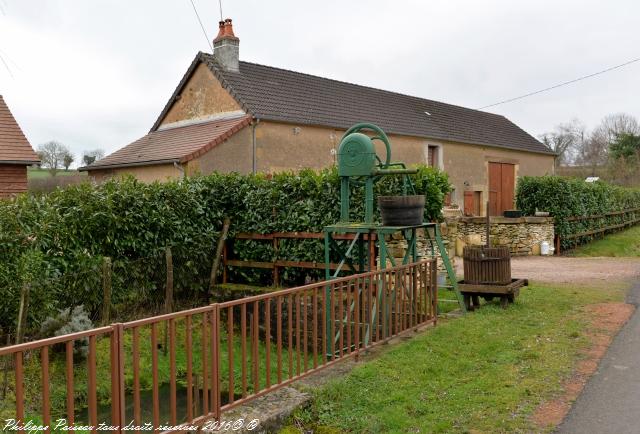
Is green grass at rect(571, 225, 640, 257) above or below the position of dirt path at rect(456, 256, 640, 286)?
above

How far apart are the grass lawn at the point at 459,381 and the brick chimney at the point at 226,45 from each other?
14.3 meters

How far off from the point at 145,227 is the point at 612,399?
275 inches

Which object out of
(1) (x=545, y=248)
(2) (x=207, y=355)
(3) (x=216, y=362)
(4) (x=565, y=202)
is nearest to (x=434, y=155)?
(4) (x=565, y=202)

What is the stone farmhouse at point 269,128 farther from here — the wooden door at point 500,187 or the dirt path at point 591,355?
the dirt path at point 591,355

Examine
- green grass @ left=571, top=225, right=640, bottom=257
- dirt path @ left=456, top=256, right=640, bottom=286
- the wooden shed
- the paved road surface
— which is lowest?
the paved road surface

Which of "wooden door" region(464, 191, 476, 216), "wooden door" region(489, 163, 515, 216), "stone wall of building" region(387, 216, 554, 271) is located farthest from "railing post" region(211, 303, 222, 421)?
"wooden door" region(489, 163, 515, 216)

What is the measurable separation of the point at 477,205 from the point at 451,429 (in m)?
24.2

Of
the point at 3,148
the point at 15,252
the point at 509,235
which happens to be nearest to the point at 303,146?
the point at 509,235

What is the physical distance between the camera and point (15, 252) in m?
6.96

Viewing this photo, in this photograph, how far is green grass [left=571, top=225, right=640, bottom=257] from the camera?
1880 centimetres

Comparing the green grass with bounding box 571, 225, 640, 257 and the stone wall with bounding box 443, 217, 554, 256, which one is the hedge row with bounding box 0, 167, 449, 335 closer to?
the stone wall with bounding box 443, 217, 554, 256

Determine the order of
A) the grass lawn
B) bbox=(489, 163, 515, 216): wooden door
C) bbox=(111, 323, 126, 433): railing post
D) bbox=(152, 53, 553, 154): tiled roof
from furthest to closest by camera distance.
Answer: bbox=(489, 163, 515, 216): wooden door
bbox=(152, 53, 553, 154): tiled roof
the grass lawn
bbox=(111, 323, 126, 433): railing post

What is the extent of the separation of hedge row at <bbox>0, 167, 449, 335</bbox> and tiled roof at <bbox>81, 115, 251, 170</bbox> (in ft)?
19.3

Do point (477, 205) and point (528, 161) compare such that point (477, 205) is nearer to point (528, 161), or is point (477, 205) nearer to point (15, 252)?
point (528, 161)
